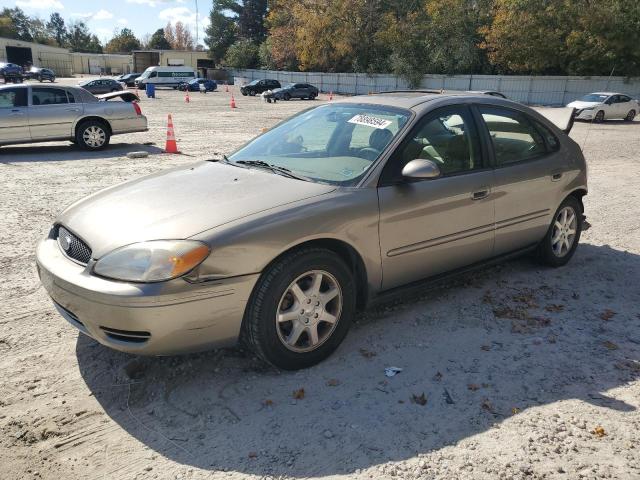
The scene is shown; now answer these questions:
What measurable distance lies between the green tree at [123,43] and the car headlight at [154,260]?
13388cm

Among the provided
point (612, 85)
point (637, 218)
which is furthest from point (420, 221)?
point (612, 85)

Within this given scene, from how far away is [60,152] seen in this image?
41.5ft

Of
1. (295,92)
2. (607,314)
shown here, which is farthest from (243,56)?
(607,314)

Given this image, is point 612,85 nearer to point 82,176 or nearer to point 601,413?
point 82,176

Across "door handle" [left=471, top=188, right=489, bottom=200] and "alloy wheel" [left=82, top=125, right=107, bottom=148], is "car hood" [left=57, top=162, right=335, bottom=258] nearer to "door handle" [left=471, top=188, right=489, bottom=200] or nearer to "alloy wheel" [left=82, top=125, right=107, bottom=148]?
"door handle" [left=471, top=188, right=489, bottom=200]

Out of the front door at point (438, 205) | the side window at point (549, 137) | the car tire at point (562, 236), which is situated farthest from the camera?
the car tire at point (562, 236)

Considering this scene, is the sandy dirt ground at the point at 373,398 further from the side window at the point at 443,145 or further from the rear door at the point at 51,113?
the rear door at the point at 51,113

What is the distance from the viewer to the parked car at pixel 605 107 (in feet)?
79.2

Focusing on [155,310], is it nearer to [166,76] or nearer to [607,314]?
[607,314]

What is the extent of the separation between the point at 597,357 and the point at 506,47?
4347 cm

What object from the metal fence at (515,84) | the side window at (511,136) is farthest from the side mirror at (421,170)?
the metal fence at (515,84)

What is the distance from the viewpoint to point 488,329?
13.2 feet

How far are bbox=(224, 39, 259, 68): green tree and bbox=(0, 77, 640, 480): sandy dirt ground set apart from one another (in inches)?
3194

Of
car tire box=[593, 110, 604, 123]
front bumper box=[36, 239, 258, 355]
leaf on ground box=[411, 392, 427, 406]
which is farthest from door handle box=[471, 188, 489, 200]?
car tire box=[593, 110, 604, 123]
